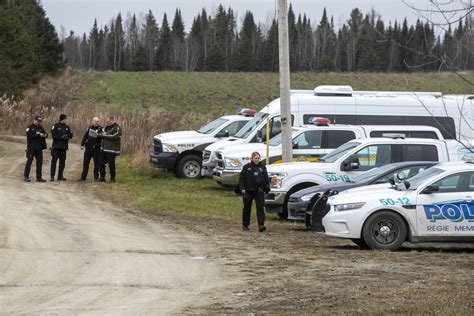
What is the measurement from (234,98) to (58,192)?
53738 millimetres

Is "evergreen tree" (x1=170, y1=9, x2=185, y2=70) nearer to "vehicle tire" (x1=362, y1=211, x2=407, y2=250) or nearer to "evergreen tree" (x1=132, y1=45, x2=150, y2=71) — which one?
"evergreen tree" (x1=132, y1=45, x2=150, y2=71)

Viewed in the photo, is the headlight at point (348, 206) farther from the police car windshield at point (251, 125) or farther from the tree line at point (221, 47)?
the tree line at point (221, 47)

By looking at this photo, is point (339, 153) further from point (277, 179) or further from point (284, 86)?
point (284, 86)

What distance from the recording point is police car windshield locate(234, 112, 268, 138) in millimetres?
24781

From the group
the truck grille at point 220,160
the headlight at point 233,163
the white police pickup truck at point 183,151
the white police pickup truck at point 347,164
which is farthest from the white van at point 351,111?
the white police pickup truck at point 347,164

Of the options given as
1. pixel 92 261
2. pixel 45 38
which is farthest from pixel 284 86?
pixel 45 38

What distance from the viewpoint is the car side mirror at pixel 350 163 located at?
1862cm

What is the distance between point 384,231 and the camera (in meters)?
14.6

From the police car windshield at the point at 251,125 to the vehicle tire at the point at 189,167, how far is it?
5.44 feet

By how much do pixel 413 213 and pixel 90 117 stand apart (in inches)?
1059

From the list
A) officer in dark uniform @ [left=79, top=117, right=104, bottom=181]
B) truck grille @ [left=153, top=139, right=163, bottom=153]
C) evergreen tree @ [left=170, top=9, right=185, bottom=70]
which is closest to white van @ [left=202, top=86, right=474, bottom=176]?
truck grille @ [left=153, top=139, right=163, bottom=153]

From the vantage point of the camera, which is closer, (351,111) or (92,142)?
(351,111)

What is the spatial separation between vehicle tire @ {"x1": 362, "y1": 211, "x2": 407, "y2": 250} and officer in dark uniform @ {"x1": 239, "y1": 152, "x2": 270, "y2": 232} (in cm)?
304

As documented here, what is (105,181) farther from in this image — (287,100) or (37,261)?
(37,261)
